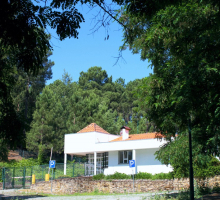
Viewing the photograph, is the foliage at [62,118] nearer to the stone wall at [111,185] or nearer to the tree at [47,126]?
the tree at [47,126]

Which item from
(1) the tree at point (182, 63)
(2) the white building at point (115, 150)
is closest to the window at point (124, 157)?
(2) the white building at point (115, 150)

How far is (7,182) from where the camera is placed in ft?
113

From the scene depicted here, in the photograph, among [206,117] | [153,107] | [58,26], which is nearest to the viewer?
[58,26]

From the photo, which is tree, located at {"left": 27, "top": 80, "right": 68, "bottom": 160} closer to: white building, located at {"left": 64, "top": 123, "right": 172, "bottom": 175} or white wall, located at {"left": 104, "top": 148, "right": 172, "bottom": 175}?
white building, located at {"left": 64, "top": 123, "right": 172, "bottom": 175}

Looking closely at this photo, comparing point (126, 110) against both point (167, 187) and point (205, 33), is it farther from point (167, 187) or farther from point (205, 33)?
point (205, 33)

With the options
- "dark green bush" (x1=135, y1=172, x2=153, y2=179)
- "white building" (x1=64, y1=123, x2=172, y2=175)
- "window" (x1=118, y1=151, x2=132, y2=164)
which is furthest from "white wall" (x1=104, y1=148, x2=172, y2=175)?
"dark green bush" (x1=135, y1=172, x2=153, y2=179)

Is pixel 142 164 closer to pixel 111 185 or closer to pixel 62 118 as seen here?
pixel 111 185

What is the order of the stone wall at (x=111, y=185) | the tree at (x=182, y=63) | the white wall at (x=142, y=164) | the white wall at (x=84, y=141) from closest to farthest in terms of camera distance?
the tree at (x=182, y=63) < the stone wall at (x=111, y=185) < the white wall at (x=142, y=164) < the white wall at (x=84, y=141)

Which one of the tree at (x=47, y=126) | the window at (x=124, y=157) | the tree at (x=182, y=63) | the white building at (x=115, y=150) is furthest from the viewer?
the tree at (x=47, y=126)

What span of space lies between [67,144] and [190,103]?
3048 cm

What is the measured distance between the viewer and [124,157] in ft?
113

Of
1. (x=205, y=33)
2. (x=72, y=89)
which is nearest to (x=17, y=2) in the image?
(x=205, y=33)

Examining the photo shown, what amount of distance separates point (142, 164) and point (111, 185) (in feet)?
19.4

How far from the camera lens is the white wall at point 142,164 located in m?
30.8
